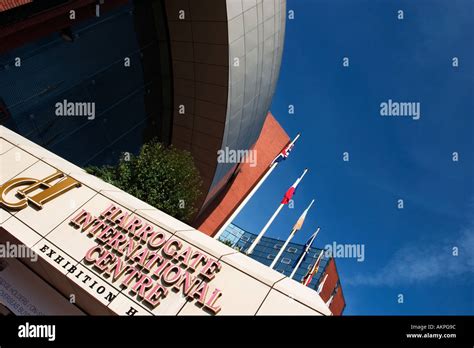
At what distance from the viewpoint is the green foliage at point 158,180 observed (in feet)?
37.6

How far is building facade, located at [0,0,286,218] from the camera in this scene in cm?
1165

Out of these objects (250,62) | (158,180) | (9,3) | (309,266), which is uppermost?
(309,266)

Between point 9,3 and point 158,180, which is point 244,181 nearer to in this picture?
point 158,180

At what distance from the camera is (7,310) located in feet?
26.9

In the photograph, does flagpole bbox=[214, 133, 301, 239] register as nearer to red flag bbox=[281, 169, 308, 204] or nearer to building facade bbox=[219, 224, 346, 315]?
red flag bbox=[281, 169, 308, 204]

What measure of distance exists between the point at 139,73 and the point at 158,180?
24.2 feet

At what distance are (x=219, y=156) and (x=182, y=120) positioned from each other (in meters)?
2.84

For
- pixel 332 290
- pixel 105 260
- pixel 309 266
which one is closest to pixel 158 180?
pixel 105 260

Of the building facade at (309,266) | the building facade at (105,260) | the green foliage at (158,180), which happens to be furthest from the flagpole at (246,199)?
the building facade at (309,266)

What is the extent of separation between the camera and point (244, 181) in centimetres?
2888

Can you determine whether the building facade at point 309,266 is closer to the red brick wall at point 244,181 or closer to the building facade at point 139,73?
the red brick wall at point 244,181

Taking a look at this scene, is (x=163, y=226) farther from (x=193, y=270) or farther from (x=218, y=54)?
(x=218, y=54)

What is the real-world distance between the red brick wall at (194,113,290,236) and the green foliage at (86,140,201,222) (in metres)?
11.5
